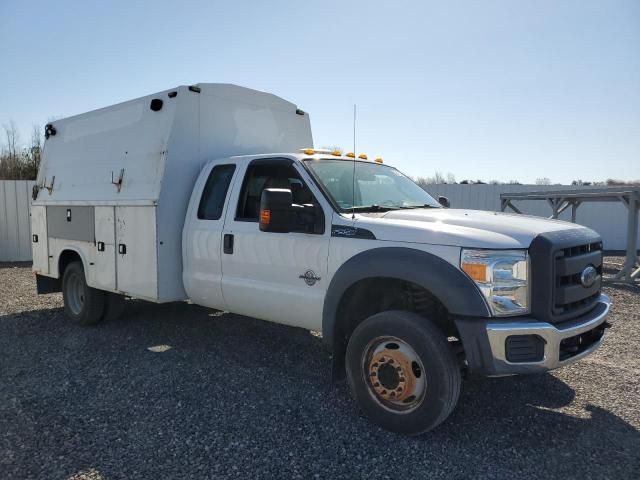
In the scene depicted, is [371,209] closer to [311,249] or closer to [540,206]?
[311,249]

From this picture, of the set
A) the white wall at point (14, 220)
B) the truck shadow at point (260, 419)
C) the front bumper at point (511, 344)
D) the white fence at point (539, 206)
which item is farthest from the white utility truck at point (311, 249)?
the white fence at point (539, 206)

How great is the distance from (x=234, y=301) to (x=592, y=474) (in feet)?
10.5

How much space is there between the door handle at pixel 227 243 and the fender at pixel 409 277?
50.7 inches

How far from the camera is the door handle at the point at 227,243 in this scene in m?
4.84

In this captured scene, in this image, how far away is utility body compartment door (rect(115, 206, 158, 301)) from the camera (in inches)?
212

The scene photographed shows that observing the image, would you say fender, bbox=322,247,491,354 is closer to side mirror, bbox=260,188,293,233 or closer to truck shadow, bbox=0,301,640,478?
side mirror, bbox=260,188,293,233

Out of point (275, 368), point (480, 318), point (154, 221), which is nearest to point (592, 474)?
point (480, 318)

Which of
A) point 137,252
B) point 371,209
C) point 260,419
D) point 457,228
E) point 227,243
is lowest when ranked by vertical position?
point 260,419

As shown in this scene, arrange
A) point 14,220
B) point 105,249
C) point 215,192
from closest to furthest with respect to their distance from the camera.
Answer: point 215,192 < point 105,249 < point 14,220

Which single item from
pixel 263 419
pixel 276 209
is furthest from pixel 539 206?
pixel 263 419

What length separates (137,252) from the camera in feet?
18.4

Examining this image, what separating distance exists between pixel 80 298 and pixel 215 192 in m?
3.05

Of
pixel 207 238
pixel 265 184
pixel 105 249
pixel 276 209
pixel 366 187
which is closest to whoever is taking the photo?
pixel 276 209

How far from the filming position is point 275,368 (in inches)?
197
